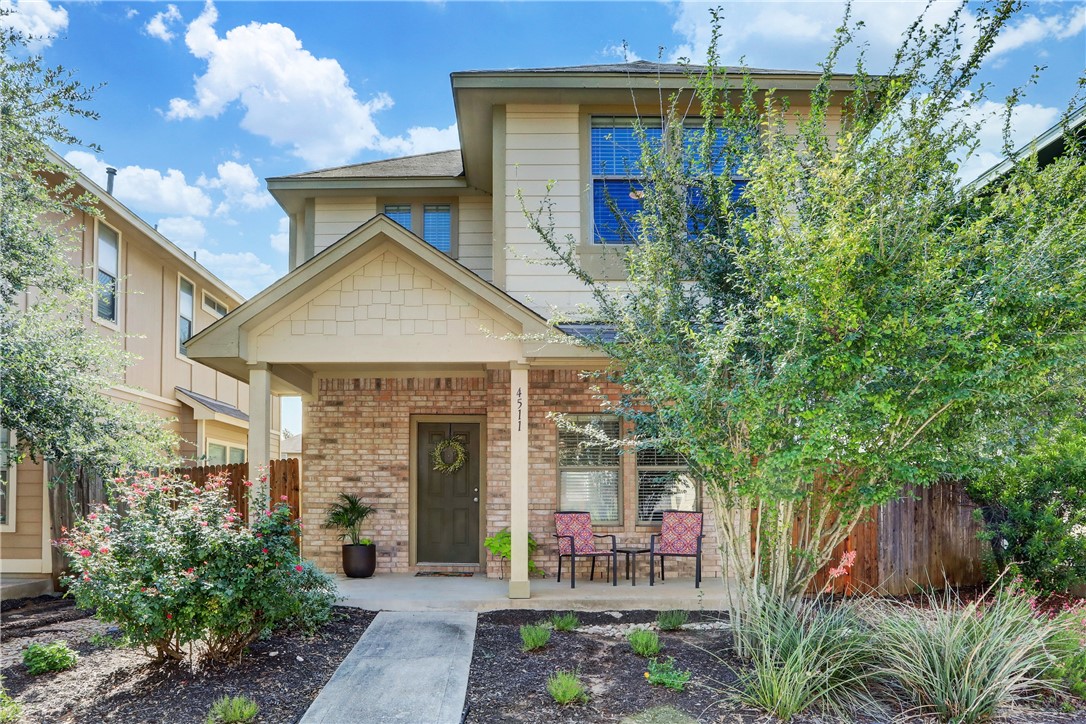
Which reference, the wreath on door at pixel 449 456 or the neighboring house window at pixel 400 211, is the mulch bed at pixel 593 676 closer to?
the wreath on door at pixel 449 456

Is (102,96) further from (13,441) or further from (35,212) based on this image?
(13,441)

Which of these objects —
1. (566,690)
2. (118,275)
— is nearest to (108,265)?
(118,275)

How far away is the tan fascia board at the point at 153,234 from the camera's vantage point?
8703 mm

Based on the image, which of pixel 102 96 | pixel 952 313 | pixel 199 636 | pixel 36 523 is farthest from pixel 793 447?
pixel 36 523

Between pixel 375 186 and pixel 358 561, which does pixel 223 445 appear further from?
pixel 375 186

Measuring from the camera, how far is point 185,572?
16.4 ft

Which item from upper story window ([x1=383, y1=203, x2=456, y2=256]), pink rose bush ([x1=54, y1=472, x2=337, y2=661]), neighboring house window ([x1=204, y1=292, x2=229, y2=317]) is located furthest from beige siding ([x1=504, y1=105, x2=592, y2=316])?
neighboring house window ([x1=204, y1=292, x2=229, y2=317])

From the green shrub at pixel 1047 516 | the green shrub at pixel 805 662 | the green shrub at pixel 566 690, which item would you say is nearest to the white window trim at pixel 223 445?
the green shrub at pixel 566 690

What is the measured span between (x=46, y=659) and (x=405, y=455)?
15.4 feet

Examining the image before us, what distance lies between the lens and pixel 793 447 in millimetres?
4699

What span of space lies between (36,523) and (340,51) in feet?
25.0

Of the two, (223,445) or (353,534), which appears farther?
(223,445)

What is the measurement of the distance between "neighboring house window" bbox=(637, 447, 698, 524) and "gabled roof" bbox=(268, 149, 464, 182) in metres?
4.78

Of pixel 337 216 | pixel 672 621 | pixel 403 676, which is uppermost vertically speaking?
pixel 337 216
